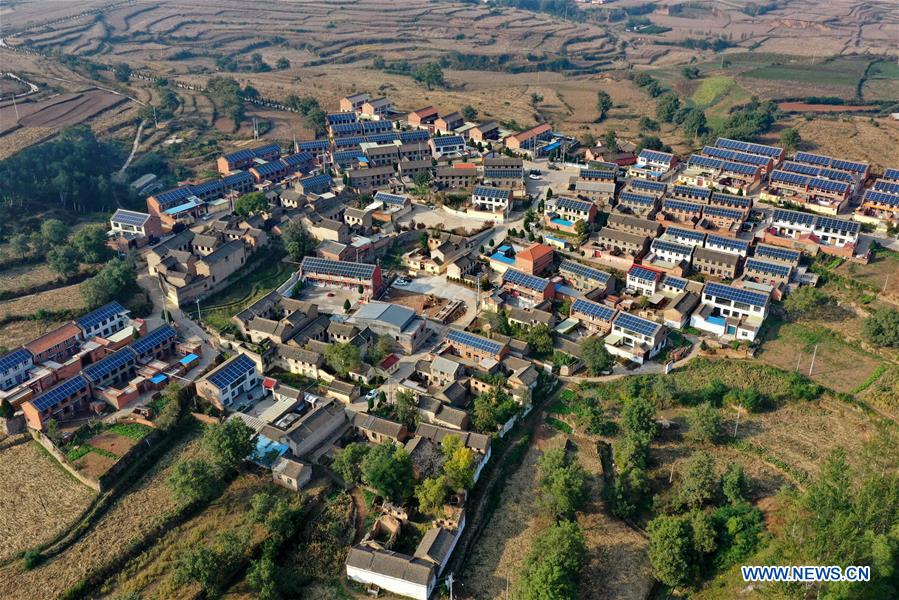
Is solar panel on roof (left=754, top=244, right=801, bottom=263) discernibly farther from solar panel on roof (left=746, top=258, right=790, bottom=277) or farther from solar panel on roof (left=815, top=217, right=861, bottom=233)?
solar panel on roof (left=815, top=217, right=861, bottom=233)

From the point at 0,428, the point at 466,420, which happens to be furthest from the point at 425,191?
the point at 0,428

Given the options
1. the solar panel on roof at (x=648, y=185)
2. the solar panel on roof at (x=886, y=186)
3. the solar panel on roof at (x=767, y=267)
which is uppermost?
the solar panel on roof at (x=886, y=186)

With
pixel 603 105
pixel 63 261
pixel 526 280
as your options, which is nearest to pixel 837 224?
pixel 526 280

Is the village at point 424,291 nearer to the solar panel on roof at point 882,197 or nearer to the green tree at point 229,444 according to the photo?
the solar panel on roof at point 882,197

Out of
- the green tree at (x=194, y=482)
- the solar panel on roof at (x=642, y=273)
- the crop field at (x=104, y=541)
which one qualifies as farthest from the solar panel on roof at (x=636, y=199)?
the green tree at (x=194, y=482)

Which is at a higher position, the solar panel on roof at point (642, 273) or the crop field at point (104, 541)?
the solar panel on roof at point (642, 273)

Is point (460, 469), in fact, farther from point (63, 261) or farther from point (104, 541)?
point (63, 261)

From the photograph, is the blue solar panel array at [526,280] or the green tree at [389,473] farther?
the blue solar panel array at [526,280]
